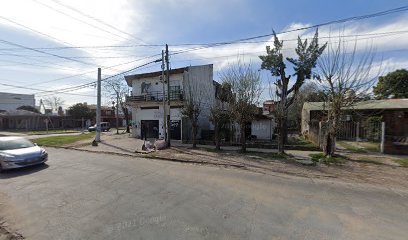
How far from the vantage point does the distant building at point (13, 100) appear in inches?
3081

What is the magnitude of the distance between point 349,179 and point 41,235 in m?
9.78

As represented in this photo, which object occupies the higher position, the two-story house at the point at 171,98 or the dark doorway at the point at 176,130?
the two-story house at the point at 171,98

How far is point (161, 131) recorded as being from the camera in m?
26.4

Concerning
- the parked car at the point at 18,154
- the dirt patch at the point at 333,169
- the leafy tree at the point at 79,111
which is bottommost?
the dirt patch at the point at 333,169

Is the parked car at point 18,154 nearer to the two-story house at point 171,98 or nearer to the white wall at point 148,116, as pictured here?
the two-story house at point 171,98

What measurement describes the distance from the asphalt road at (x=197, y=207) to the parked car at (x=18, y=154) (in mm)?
1040

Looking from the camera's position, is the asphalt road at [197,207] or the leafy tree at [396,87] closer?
the asphalt road at [197,207]

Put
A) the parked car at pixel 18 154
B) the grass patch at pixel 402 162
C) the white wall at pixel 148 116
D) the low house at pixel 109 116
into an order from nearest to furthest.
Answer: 1. the parked car at pixel 18 154
2. the grass patch at pixel 402 162
3. the white wall at pixel 148 116
4. the low house at pixel 109 116

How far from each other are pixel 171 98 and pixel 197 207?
63.8 feet

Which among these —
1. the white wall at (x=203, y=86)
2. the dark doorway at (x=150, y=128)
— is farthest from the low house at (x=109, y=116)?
the white wall at (x=203, y=86)

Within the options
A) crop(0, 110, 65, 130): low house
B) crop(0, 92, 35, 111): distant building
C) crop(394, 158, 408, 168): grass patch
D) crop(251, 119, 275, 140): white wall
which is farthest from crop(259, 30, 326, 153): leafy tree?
crop(0, 92, 35, 111): distant building

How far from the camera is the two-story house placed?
2469 centimetres

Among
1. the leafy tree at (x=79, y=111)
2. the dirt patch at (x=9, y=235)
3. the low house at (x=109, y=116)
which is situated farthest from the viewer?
the low house at (x=109, y=116)

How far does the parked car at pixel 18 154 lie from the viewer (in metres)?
10.6
